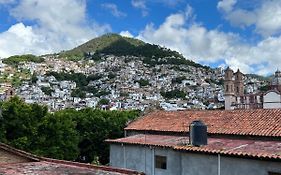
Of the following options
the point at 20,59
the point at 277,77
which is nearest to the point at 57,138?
the point at 277,77

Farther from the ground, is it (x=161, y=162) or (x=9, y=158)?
(x=9, y=158)

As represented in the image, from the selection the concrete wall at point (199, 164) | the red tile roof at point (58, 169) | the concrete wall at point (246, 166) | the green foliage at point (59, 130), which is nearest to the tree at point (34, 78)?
the green foliage at point (59, 130)

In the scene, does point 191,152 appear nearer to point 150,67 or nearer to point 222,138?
point 222,138

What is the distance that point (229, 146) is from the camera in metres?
20.4

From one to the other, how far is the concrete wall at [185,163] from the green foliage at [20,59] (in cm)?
15002

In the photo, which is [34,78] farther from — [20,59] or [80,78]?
[20,59]

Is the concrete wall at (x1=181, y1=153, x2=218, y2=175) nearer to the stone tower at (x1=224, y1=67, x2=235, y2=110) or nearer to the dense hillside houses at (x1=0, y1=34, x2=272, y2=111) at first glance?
the stone tower at (x1=224, y1=67, x2=235, y2=110)

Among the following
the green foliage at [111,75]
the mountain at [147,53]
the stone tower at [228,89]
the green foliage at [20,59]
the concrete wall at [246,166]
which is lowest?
the concrete wall at [246,166]

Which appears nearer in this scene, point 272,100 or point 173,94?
point 272,100

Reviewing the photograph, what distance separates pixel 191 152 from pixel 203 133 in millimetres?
1229

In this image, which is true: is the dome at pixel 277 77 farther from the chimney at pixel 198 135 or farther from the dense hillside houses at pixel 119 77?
the dense hillside houses at pixel 119 77

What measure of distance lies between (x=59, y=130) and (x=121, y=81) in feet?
414

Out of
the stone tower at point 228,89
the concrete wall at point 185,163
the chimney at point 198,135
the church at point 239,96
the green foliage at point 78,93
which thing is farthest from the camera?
the green foliage at point 78,93

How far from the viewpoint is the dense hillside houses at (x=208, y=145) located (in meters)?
18.2
